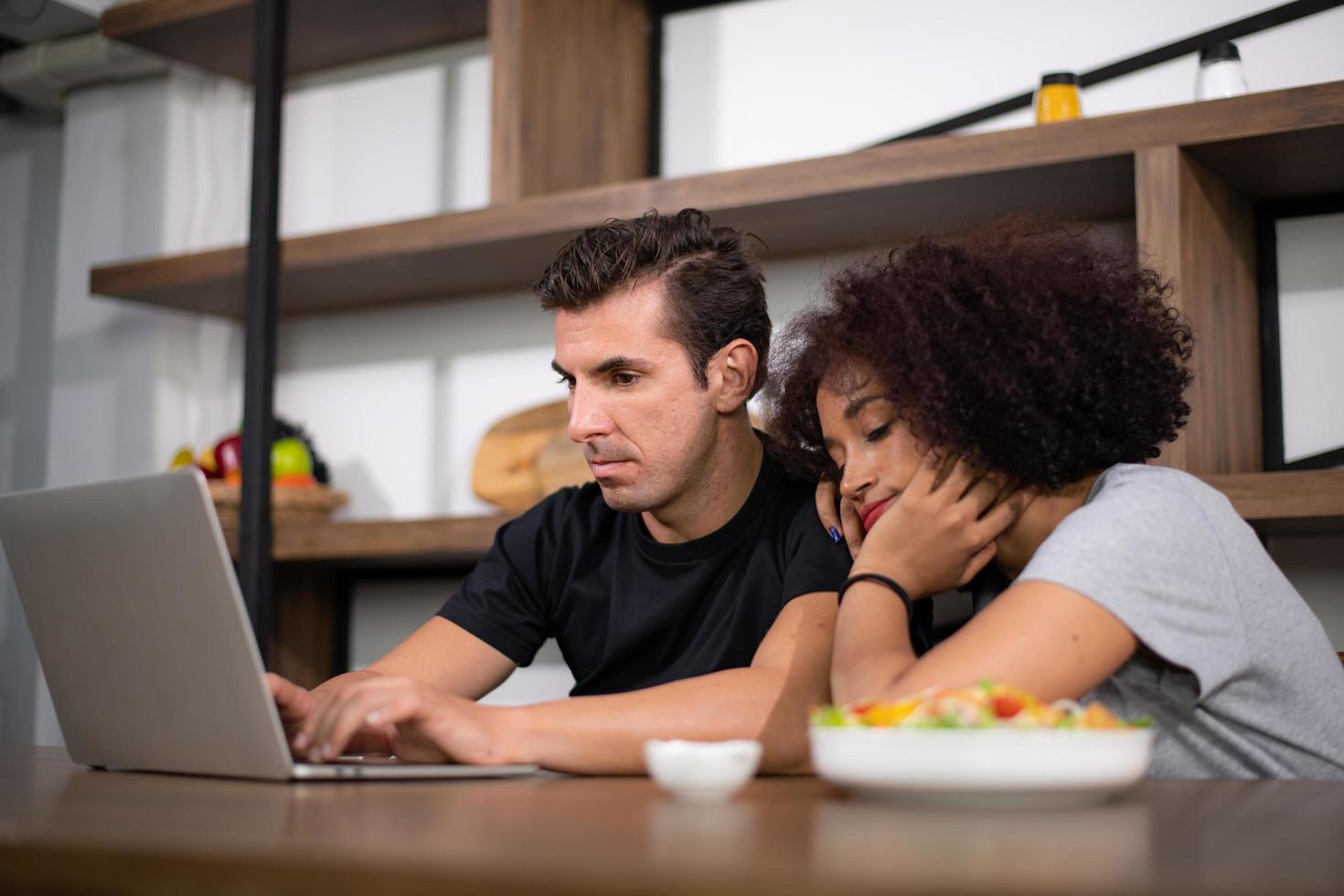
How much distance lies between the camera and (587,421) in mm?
1712

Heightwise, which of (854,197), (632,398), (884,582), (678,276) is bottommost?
(884,582)

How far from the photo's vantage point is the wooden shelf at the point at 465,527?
5.94ft

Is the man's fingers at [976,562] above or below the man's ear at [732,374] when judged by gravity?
below

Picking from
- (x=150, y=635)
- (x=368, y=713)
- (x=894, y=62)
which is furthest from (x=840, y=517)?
(x=894, y=62)

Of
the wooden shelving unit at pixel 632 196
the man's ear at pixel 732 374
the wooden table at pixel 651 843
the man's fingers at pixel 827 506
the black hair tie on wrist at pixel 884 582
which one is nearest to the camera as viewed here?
the wooden table at pixel 651 843

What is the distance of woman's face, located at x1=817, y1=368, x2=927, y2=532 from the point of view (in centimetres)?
141

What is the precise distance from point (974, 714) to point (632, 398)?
37.3 inches

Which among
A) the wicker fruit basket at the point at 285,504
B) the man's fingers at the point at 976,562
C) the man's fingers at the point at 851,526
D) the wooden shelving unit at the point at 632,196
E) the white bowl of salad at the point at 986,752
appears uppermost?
the wooden shelving unit at the point at 632,196

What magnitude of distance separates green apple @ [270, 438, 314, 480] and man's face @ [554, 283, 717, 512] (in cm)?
117

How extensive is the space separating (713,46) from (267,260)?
0.97 m

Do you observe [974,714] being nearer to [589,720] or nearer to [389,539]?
[589,720]

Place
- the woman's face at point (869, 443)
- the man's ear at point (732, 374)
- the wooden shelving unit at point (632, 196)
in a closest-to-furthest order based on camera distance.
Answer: the woman's face at point (869, 443), the man's ear at point (732, 374), the wooden shelving unit at point (632, 196)

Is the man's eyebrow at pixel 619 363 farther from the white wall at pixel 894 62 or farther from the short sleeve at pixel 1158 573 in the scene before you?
the white wall at pixel 894 62

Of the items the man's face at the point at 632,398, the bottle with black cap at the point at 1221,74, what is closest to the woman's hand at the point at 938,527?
the man's face at the point at 632,398
